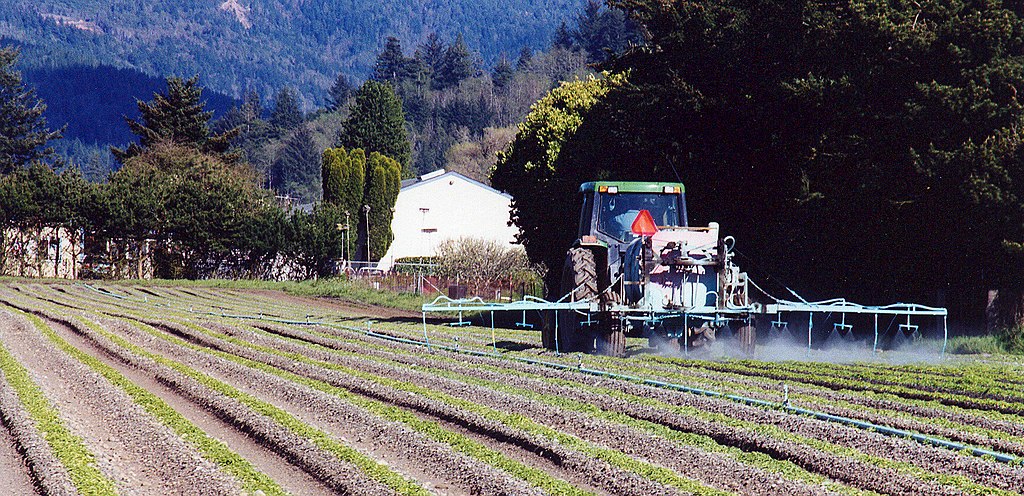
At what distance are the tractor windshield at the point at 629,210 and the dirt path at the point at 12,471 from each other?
9336mm

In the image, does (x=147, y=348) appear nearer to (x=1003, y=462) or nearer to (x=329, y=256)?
(x=1003, y=462)

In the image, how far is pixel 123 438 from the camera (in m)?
11.0

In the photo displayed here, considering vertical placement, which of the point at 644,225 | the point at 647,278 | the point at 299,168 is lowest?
the point at 647,278

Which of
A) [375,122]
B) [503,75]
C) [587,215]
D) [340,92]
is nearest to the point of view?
[587,215]

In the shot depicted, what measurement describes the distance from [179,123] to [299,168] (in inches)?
2690

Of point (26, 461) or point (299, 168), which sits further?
point (299, 168)

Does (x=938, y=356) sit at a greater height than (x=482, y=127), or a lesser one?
lesser

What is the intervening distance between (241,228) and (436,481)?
157ft

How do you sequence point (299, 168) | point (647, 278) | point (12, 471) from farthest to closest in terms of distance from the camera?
1. point (299, 168)
2. point (647, 278)
3. point (12, 471)

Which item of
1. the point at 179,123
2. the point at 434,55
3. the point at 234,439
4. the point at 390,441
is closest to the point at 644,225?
the point at 390,441

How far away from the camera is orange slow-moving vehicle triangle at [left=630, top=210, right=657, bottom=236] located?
667 inches

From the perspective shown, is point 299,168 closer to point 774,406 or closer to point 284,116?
point 284,116

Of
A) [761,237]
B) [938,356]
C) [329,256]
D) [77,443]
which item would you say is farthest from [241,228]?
[77,443]

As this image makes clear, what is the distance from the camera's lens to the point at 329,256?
5947 centimetres
